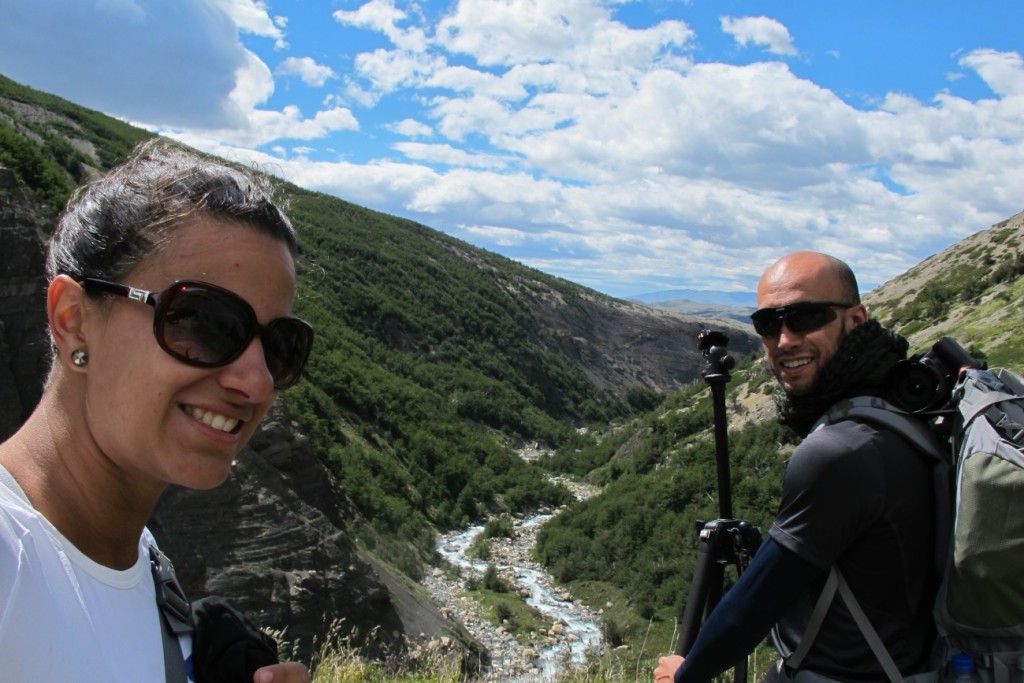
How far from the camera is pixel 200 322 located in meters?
1.30

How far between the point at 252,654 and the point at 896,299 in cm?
2868

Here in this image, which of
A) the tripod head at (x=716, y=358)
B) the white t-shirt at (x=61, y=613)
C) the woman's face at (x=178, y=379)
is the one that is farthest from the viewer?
the tripod head at (x=716, y=358)

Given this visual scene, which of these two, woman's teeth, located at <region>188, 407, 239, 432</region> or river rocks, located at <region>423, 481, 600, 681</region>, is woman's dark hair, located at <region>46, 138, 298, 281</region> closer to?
woman's teeth, located at <region>188, 407, 239, 432</region>

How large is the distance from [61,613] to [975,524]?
2.16 meters

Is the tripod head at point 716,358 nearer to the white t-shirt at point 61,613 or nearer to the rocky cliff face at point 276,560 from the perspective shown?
the white t-shirt at point 61,613

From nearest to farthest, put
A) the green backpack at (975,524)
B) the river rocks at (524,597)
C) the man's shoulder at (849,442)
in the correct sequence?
the green backpack at (975,524), the man's shoulder at (849,442), the river rocks at (524,597)

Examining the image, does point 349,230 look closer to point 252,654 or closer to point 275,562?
point 275,562

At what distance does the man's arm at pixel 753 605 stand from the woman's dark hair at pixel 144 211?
1.71 meters

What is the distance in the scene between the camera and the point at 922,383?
Result: 2314 mm

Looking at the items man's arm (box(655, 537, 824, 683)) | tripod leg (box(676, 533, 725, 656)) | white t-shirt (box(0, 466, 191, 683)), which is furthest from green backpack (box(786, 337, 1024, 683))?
white t-shirt (box(0, 466, 191, 683))

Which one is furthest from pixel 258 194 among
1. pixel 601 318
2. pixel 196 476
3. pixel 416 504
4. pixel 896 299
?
pixel 601 318

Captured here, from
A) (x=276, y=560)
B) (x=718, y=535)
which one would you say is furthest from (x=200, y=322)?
(x=276, y=560)

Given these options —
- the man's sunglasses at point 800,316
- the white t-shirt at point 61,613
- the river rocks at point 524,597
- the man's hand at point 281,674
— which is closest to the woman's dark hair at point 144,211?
the white t-shirt at point 61,613

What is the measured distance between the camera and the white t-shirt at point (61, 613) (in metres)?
0.97
